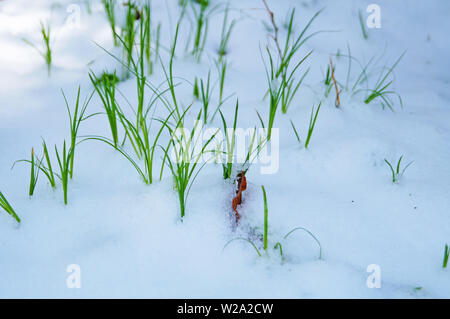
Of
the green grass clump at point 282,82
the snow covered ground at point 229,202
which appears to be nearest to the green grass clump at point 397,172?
the snow covered ground at point 229,202

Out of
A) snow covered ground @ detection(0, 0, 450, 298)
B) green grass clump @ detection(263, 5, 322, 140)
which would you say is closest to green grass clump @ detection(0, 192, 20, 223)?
snow covered ground @ detection(0, 0, 450, 298)

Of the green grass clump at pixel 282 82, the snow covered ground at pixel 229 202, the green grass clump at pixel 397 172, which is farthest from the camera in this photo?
the green grass clump at pixel 282 82

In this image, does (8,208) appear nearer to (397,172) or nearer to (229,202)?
(229,202)

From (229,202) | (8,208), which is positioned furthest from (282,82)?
(8,208)

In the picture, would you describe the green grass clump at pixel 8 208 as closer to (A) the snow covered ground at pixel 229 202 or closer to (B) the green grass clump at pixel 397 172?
(A) the snow covered ground at pixel 229 202

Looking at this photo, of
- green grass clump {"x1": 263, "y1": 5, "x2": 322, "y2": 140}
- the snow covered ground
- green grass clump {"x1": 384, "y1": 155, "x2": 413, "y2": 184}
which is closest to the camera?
the snow covered ground

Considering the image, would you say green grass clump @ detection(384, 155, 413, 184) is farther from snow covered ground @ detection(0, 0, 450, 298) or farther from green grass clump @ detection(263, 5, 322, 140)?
green grass clump @ detection(263, 5, 322, 140)

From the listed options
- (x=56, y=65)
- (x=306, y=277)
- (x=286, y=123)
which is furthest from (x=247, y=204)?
(x=56, y=65)

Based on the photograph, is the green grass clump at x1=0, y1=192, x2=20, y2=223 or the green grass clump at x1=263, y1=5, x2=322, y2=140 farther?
the green grass clump at x1=263, y1=5, x2=322, y2=140
